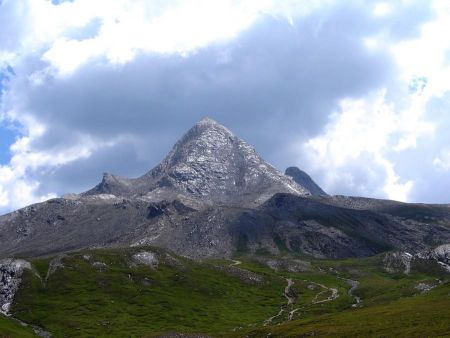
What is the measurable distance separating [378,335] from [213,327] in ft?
315

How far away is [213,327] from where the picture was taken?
198125mm

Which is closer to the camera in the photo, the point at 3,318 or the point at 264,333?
the point at 264,333

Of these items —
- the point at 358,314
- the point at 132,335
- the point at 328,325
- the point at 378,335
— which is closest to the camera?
the point at 378,335

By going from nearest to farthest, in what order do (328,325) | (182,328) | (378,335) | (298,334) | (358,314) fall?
(378,335) → (298,334) → (328,325) → (358,314) → (182,328)

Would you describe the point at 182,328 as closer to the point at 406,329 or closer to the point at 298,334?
the point at 298,334

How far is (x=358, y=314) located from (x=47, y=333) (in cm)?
10804

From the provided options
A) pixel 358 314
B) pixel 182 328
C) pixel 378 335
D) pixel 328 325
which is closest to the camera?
pixel 378 335

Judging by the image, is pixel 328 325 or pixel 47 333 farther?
pixel 47 333

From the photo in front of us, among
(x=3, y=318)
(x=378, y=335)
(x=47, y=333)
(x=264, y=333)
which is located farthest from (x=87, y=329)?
(x=378, y=335)

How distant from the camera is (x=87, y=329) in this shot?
19325 cm

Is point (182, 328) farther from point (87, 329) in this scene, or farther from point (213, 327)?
point (87, 329)

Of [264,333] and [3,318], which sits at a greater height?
[3,318]

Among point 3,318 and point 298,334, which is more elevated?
point 3,318

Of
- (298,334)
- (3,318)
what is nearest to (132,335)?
(3,318)
